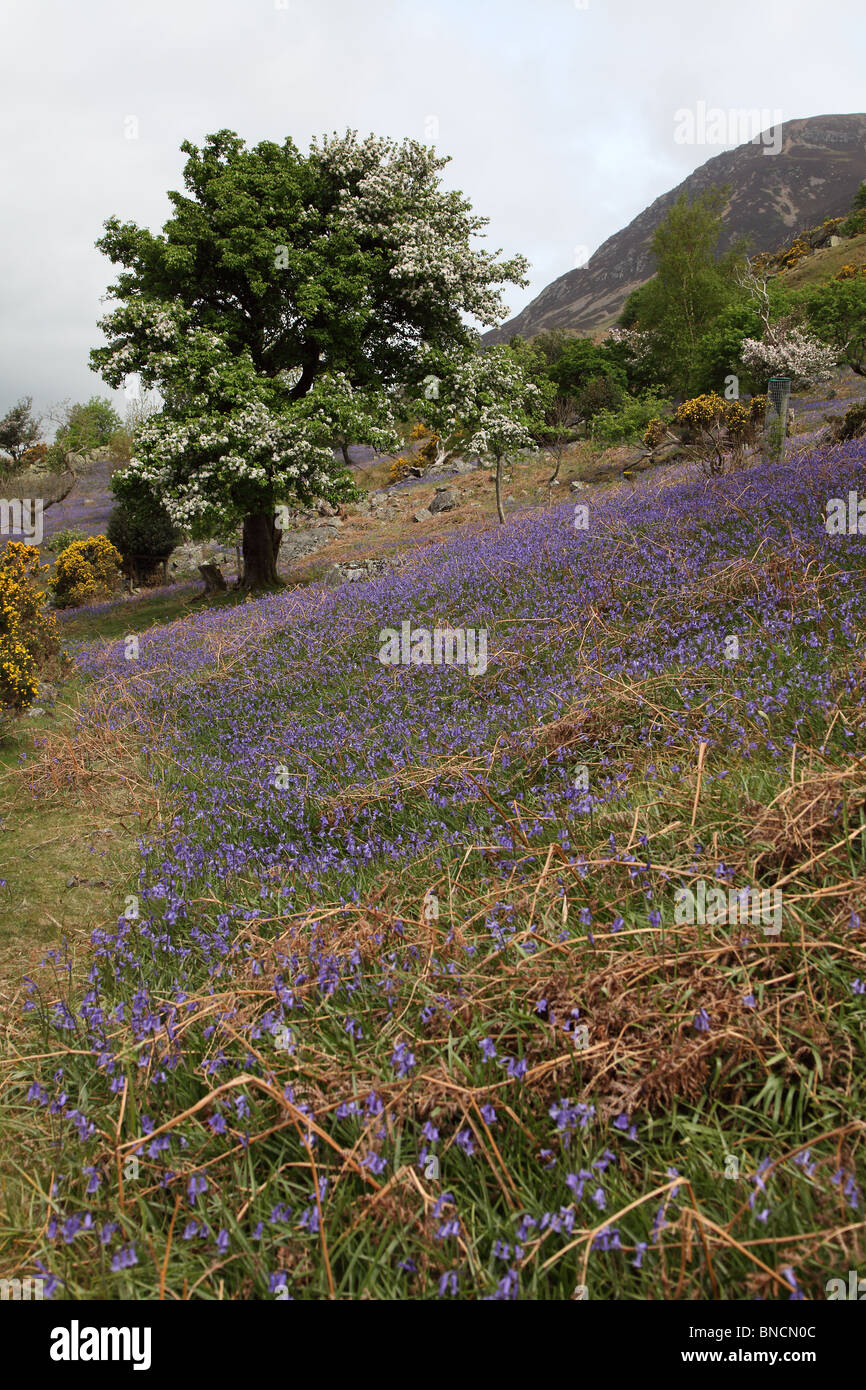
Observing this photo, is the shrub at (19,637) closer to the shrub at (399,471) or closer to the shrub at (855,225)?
the shrub at (399,471)

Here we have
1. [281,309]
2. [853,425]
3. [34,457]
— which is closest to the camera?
[853,425]

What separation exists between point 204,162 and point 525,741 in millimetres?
17839

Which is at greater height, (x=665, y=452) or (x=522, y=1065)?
(x=665, y=452)

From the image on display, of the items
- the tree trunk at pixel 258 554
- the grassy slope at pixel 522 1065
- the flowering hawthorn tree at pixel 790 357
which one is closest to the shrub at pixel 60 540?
the tree trunk at pixel 258 554

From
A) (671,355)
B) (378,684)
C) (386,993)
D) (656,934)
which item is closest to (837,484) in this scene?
(378,684)

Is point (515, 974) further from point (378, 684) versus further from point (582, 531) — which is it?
point (582, 531)

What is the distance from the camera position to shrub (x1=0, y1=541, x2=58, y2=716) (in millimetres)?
9281

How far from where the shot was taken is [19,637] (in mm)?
10086

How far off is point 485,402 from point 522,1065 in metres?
18.4

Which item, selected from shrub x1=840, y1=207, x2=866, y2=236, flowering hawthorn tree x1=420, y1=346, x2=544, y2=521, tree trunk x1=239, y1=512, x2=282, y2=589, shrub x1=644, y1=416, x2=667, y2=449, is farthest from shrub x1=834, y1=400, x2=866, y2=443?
shrub x1=840, y1=207, x2=866, y2=236

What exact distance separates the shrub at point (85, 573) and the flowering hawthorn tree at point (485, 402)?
41.2ft

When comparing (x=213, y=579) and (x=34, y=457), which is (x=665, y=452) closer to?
(x=213, y=579)

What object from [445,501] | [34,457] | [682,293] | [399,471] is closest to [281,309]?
[445,501]

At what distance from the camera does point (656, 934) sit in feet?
8.47
